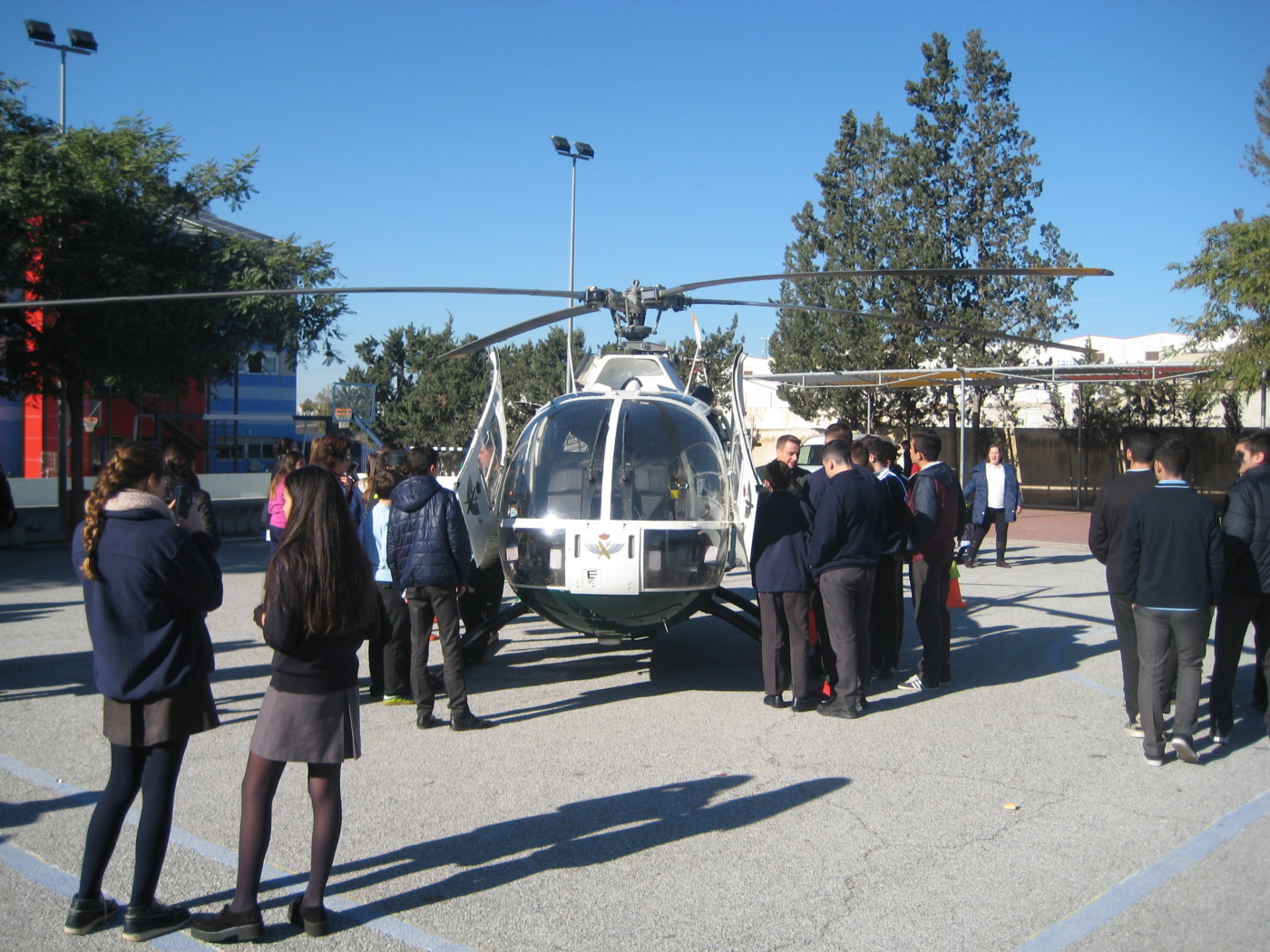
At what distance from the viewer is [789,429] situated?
34.4 m

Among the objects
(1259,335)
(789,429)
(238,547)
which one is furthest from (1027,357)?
(238,547)

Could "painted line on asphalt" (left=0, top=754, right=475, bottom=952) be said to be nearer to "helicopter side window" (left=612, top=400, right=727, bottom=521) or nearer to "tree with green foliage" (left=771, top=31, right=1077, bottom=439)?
"helicopter side window" (left=612, top=400, right=727, bottom=521)

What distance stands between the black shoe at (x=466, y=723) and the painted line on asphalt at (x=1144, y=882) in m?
3.76

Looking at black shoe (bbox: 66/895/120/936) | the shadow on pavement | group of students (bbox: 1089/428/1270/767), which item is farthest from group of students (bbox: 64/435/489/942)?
group of students (bbox: 1089/428/1270/767)

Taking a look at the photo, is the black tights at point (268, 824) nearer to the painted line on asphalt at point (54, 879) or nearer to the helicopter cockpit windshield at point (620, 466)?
the painted line on asphalt at point (54, 879)

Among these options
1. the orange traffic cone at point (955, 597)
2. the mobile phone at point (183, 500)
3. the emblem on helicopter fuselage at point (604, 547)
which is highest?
the mobile phone at point (183, 500)

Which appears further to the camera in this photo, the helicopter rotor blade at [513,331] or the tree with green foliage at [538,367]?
the tree with green foliage at [538,367]

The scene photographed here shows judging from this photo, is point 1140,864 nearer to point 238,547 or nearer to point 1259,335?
point 238,547

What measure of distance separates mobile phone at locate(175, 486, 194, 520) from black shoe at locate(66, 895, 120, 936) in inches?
65.8

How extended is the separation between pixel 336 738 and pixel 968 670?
611 cm

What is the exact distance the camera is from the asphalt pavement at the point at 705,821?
3.90m

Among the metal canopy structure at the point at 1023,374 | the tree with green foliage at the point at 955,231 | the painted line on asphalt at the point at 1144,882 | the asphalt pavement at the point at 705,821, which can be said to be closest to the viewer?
the painted line on asphalt at the point at 1144,882

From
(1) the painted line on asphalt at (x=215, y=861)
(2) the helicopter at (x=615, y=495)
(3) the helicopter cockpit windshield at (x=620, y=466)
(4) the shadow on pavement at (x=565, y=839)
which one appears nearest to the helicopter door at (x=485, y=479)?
(2) the helicopter at (x=615, y=495)

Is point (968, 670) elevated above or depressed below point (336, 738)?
below
